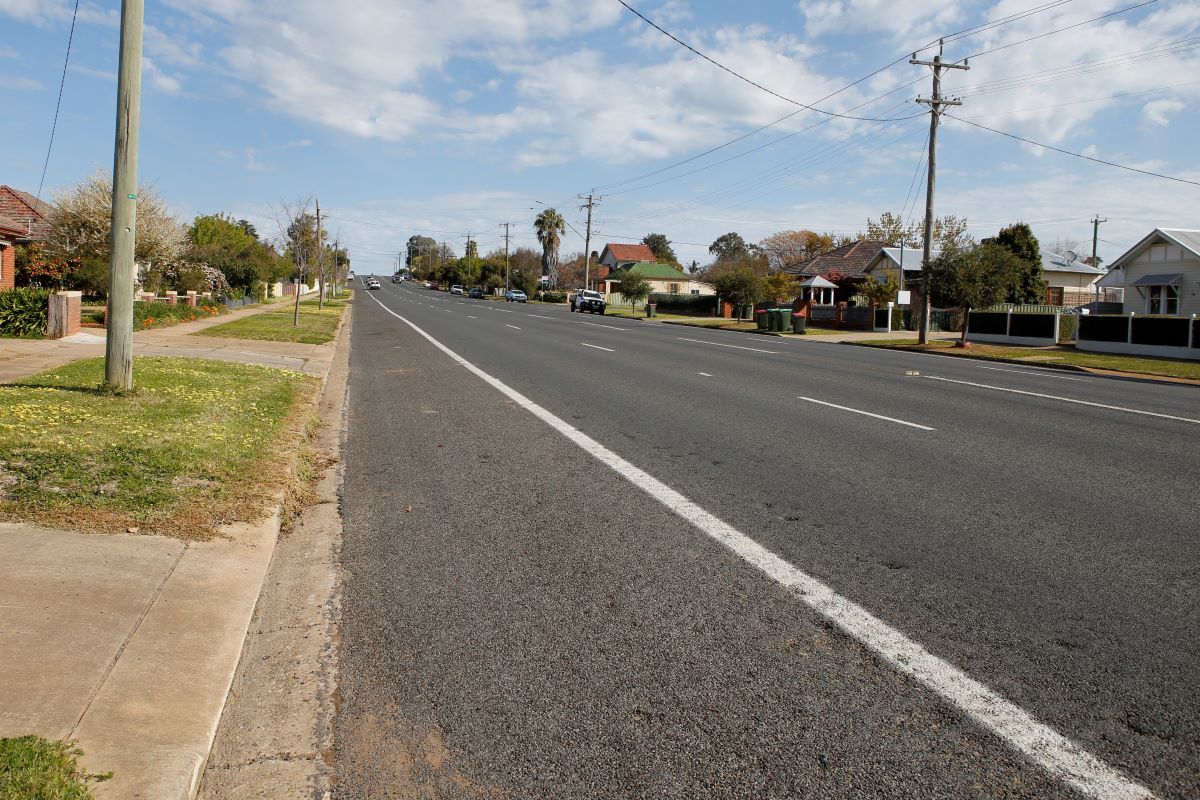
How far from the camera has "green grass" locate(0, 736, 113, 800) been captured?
2674 millimetres

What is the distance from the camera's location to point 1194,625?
14.2 ft

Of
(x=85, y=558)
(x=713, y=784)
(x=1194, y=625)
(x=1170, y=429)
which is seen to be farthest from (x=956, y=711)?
(x=1170, y=429)

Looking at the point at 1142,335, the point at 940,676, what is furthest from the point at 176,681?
the point at 1142,335

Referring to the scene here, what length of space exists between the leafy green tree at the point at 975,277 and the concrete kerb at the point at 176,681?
98.2 ft

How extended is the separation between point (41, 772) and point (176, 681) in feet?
2.74

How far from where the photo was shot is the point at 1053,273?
58938mm

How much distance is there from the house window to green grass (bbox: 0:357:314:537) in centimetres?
4101

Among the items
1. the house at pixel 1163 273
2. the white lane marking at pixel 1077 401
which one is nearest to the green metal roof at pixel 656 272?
the house at pixel 1163 273

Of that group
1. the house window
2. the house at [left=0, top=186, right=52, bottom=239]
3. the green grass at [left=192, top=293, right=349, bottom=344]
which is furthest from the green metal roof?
the green grass at [left=192, top=293, right=349, bottom=344]

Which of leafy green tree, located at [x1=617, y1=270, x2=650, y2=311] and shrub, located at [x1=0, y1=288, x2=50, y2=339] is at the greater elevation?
leafy green tree, located at [x1=617, y1=270, x2=650, y2=311]

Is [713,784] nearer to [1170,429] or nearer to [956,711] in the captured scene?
[956,711]

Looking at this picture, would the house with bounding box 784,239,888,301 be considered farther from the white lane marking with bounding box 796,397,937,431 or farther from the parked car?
the white lane marking with bounding box 796,397,937,431

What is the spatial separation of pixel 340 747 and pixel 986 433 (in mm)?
8498

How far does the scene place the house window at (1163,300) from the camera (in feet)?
130
